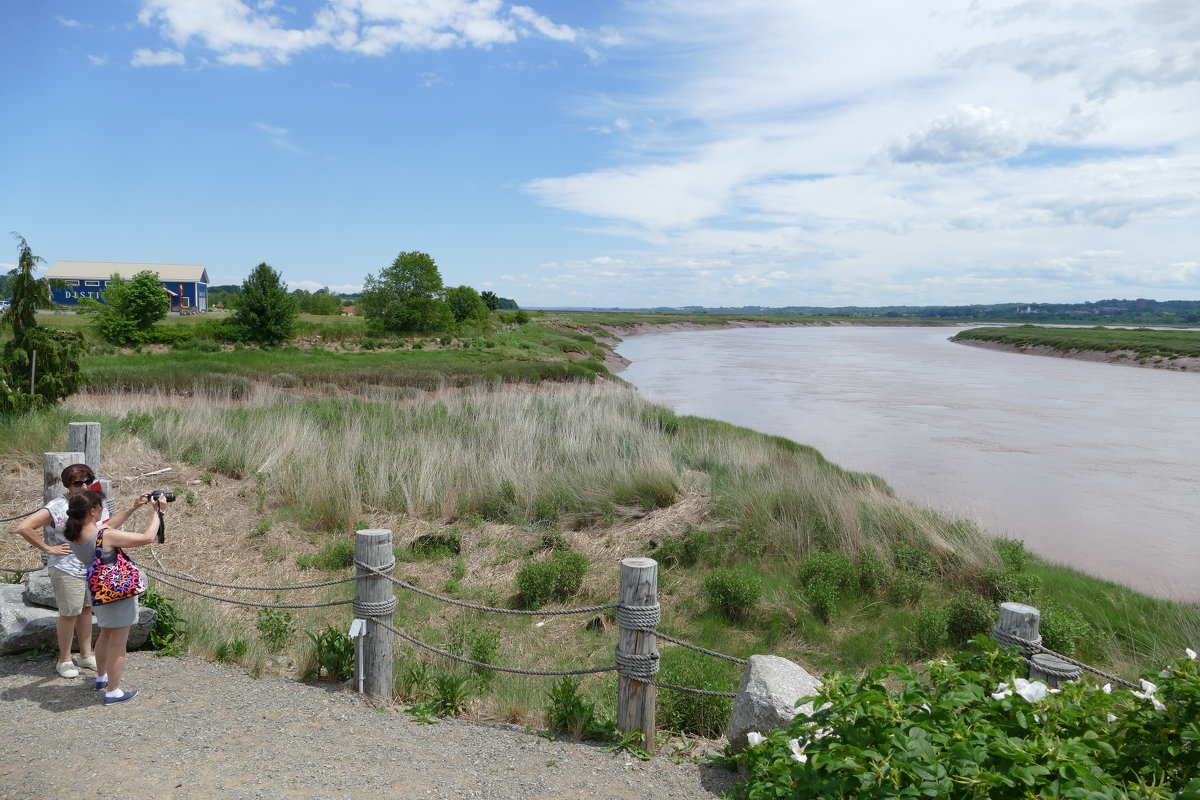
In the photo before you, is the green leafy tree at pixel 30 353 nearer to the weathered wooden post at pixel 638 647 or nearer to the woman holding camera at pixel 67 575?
the woman holding camera at pixel 67 575

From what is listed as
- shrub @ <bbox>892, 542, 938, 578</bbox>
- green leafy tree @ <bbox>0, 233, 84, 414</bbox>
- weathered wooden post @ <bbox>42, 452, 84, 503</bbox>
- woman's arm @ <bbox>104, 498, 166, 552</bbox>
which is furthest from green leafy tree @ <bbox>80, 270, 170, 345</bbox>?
shrub @ <bbox>892, 542, 938, 578</bbox>

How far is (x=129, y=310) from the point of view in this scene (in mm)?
35969

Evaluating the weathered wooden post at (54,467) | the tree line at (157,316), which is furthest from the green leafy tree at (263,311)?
the weathered wooden post at (54,467)

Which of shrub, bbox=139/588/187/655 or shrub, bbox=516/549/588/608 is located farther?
shrub, bbox=516/549/588/608

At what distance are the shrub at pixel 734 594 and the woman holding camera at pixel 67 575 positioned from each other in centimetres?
522

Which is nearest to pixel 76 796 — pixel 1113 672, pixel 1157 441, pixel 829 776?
pixel 829 776

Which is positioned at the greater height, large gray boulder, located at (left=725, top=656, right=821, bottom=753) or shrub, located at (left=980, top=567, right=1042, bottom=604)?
large gray boulder, located at (left=725, top=656, right=821, bottom=753)

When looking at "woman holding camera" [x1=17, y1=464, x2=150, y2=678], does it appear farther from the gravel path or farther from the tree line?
the tree line

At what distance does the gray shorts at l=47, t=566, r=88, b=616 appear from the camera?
502 centimetres

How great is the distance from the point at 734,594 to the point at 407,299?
1791 inches

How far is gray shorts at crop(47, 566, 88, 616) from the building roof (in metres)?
83.5

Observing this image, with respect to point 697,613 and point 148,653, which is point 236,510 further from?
point 697,613

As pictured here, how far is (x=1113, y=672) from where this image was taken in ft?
21.4

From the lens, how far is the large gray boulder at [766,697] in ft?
13.4
